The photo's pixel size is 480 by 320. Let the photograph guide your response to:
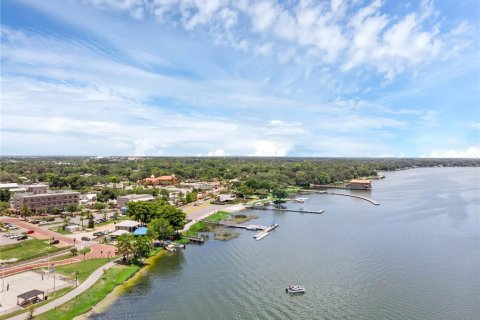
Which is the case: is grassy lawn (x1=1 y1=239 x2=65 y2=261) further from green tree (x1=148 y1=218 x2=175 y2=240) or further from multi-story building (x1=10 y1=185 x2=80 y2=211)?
multi-story building (x1=10 y1=185 x2=80 y2=211)

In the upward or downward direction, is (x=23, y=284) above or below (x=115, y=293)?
above

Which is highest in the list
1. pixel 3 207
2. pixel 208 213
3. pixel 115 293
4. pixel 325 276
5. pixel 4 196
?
pixel 4 196

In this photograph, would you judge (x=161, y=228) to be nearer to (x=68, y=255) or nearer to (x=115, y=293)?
(x=68, y=255)

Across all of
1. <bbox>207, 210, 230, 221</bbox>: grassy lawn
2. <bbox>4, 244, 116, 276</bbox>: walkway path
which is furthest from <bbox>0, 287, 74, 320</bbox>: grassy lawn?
<bbox>207, 210, 230, 221</bbox>: grassy lawn

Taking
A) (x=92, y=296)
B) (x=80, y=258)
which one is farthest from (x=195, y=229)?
(x=92, y=296)

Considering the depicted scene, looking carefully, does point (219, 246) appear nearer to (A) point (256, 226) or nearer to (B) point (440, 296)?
(A) point (256, 226)

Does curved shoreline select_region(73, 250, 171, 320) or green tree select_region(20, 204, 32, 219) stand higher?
green tree select_region(20, 204, 32, 219)

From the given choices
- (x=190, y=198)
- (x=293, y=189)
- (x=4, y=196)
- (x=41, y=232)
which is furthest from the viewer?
(x=293, y=189)
